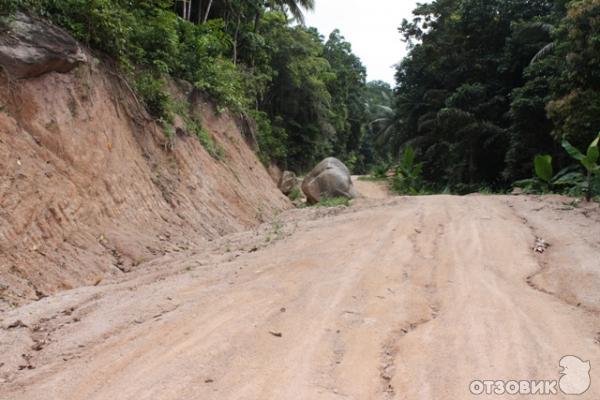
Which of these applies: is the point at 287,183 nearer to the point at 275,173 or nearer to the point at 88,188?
the point at 275,173

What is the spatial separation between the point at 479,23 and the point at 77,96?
811 inches

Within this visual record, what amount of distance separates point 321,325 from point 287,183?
55.3ft

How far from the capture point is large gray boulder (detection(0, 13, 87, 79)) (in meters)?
6.87

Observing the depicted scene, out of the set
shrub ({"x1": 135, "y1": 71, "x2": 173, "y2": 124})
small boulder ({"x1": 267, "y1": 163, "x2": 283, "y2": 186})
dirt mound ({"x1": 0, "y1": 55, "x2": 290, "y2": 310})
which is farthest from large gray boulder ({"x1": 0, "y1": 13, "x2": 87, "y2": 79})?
small boulder ({"x1": 267, "y1": 163, "x2": 283, "y2": 186})

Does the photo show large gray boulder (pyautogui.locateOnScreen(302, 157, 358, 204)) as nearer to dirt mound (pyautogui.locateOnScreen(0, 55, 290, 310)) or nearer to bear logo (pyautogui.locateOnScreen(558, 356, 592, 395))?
dirt mound (pyautogui.locateOnScreen(0, 55, 290, 310))

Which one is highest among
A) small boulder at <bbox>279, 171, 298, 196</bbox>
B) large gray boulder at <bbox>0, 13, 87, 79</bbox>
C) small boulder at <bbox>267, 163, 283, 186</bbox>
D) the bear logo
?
large gray boulder at <bbox>0, 13, 87, 79</bbox>

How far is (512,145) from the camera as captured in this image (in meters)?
18.8

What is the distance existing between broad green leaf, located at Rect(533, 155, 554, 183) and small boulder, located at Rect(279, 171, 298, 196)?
32.2 ft

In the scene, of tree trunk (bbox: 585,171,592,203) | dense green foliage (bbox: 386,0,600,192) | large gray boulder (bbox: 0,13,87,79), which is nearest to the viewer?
large gray boulder (bbox: 0,13,87,79)

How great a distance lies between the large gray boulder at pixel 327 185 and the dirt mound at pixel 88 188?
6933 mm

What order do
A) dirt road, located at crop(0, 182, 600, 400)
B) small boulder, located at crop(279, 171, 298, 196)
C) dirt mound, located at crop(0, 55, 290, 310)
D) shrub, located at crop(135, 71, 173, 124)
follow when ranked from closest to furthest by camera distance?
1. dirt road, located at crop(0, 182, 600, 400)
2. dirt mound, located at crop(0, 55, 290, 310)
3. shrub, located at crop(135, 71, 173, 124)
4. small boulder, located at crop(279, 171, 298, 196)

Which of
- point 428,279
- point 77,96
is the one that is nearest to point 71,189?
point 77,96

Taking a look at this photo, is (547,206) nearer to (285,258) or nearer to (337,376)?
(285,258)

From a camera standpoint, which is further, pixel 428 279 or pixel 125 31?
pixel 125 31
